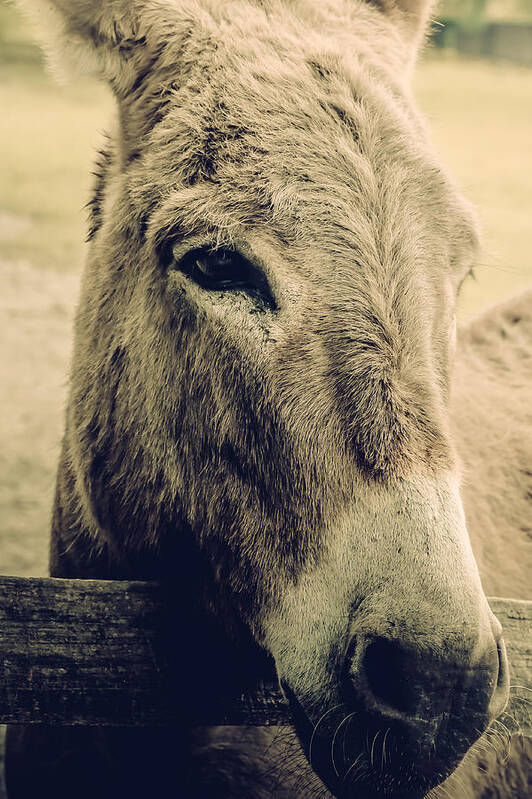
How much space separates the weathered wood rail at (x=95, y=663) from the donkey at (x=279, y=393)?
0.07 m

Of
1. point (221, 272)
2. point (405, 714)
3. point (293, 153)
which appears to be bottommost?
point (405, 714)

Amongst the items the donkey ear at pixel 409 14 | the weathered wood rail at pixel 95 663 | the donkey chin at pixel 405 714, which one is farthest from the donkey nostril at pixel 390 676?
the donkey ear at pixel 409 14

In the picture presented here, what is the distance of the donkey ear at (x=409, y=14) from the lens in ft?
7.85

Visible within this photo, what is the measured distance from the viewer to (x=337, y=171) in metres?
1.70

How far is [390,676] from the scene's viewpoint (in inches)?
53.6

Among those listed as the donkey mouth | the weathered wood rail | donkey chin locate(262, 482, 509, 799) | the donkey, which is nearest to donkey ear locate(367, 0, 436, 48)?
the donkey

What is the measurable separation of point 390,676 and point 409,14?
2.16 m

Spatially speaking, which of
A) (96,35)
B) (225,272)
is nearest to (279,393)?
(225,272)

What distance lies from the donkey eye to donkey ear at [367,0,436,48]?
127 centimetres

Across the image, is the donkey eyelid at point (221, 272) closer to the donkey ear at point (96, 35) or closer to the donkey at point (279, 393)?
the donkey at point (279, 393)

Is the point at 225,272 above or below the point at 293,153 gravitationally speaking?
below

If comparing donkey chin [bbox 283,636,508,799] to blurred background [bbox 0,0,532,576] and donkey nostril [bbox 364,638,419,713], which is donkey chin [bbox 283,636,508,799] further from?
blurred background [bbox 0,0,532,576]

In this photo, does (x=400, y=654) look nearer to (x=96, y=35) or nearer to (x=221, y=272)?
(x=221, y=272)

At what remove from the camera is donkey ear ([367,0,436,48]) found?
239 cm
